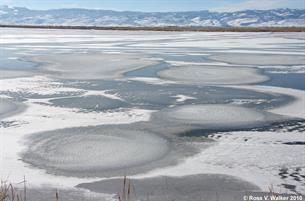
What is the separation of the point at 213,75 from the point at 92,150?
22.2ft

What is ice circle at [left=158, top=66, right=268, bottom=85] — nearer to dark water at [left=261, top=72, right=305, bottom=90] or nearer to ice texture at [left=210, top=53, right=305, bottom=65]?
dark water at [left=261, top=72, right=305, bottom=90]

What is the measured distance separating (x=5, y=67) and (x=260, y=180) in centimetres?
1019

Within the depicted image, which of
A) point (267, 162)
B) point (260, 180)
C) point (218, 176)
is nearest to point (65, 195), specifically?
point (218, 176)

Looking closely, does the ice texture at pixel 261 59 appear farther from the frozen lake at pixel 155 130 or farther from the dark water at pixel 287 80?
the dark water at pixel 287 80

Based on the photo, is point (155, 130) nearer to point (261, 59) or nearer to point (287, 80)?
point (287, 80)

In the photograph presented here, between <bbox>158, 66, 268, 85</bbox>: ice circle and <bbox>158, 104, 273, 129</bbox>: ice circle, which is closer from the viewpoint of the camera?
<bbox>158, 104, 273, 129</bbox>: ice circle

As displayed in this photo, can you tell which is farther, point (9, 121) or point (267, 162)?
point (9, 121)

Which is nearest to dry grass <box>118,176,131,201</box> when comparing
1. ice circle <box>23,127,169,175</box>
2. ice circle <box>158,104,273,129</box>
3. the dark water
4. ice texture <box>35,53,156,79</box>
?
ice circle <box>23,127,169,175</box>

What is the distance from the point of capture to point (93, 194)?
3977mm

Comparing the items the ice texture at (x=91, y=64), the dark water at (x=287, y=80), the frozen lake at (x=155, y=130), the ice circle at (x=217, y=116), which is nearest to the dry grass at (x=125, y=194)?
the frozen lake at (x=155, y=130)

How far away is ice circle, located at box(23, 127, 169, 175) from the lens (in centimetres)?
479

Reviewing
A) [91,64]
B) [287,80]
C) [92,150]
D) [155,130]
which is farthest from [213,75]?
[92,150]

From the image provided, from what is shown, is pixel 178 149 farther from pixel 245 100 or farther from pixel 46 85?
pixel 46 85

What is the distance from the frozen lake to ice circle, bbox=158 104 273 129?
0.05 feet
